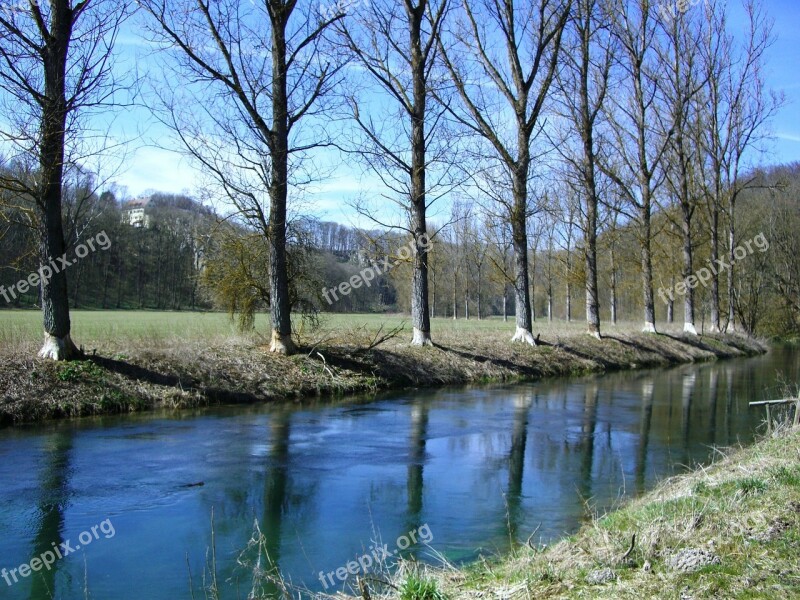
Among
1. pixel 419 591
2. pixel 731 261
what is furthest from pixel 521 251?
pixel 731 261

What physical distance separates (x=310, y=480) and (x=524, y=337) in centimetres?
1630

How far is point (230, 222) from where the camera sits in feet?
61.5

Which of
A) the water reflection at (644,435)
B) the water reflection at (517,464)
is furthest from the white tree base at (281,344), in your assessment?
the water reflection at (644,435)

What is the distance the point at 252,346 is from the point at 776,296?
44.3m

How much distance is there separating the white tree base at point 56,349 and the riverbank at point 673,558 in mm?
10639

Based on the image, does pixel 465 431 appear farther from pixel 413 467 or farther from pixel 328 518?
pixel 328 518

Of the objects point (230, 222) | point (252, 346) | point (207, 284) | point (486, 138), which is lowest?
point (252, 346)

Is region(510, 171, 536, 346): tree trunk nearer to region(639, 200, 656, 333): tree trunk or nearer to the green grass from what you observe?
region(639, 200, 656, 333): tree trunk

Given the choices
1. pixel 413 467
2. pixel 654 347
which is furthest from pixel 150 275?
pixel 413 467

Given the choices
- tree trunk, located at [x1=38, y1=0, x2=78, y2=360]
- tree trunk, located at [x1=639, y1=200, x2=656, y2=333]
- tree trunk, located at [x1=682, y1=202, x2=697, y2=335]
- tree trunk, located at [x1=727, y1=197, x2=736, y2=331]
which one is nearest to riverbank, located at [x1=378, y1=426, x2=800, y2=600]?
tree trunk, located at [x1=38, y1=0, x2=78, y2=360]

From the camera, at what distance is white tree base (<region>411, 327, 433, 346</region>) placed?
Answer: 70.6ft

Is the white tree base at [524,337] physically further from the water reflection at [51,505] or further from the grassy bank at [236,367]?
the water reflection at [51,505]

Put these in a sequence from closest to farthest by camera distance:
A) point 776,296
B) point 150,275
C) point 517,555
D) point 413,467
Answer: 1. point 517,555
2. point 413,467
3. point 776,296
4. point 150,275

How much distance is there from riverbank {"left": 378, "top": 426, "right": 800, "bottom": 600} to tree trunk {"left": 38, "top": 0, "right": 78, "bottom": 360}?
1090 cm
